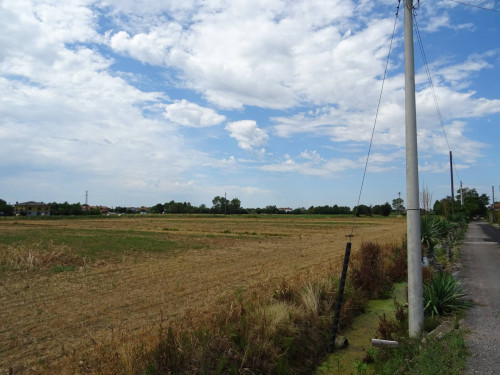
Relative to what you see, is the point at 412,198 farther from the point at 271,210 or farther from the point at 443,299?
the point at 271,210

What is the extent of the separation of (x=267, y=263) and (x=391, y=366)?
13393mm

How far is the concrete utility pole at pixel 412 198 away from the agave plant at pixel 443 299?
1593 mm

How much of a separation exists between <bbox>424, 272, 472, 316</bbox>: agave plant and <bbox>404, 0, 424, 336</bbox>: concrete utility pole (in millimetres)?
1593

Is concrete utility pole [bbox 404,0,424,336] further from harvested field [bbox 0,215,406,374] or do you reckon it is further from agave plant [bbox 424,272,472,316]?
harvested field [bbox 0,215,406,374]

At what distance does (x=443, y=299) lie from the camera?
8.02m

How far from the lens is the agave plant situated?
7.87 metres

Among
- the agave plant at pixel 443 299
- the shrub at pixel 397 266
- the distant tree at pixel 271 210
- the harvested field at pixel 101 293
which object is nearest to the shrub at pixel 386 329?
the agave plant at pixel 443 299

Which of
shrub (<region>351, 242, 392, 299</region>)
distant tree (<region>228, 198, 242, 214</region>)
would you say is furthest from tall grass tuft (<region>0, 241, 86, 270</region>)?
distant tree (<region>228, 198, 242, 214</region>)

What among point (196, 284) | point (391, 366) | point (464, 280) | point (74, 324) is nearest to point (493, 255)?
point (464, 280)

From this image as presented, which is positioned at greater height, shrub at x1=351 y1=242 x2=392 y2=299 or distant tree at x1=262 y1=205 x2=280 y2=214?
distant tree at x1=262 y1=205 x2=280 y2=214

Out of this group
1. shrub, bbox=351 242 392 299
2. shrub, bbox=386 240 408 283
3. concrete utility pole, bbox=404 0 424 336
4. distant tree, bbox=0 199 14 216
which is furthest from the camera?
distant tree, bbox=0 199 14 216

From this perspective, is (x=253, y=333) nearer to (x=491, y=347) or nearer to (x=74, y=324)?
(x=491, y=347)

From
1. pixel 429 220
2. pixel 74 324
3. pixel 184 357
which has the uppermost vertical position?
pixel 429 220

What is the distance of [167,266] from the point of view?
17594 mm
